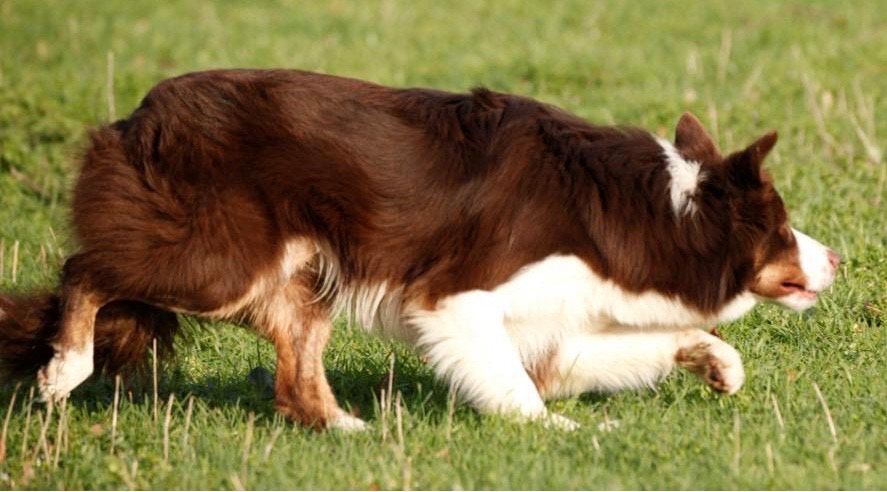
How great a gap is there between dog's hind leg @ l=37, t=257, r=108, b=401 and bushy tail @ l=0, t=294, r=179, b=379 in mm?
103

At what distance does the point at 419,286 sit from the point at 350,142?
64 cm

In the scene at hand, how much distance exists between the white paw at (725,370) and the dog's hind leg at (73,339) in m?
2.50

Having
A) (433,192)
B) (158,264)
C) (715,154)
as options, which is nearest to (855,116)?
(715,154)

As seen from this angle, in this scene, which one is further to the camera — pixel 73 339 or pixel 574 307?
pixel 73 339

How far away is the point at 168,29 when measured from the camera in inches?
572

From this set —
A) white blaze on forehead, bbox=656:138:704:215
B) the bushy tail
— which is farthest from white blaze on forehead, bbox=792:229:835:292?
the bushy tail

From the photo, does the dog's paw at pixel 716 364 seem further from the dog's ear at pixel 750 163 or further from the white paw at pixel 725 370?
the dog's ear at pixel 750 163

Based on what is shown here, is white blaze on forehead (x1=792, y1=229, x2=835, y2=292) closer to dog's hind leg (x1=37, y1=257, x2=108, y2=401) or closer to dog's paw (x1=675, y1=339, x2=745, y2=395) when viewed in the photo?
dog's paw (x1=675, y1=339, x2=745, y2=395)

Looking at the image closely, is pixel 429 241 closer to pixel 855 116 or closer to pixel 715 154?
pixel 715 154

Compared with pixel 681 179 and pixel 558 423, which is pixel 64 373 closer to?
pixel 558 423

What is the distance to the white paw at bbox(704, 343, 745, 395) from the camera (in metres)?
5.84

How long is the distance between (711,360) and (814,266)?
0.58 meters

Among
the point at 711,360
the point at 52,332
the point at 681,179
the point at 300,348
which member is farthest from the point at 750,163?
the point at 52,332

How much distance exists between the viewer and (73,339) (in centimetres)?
585
